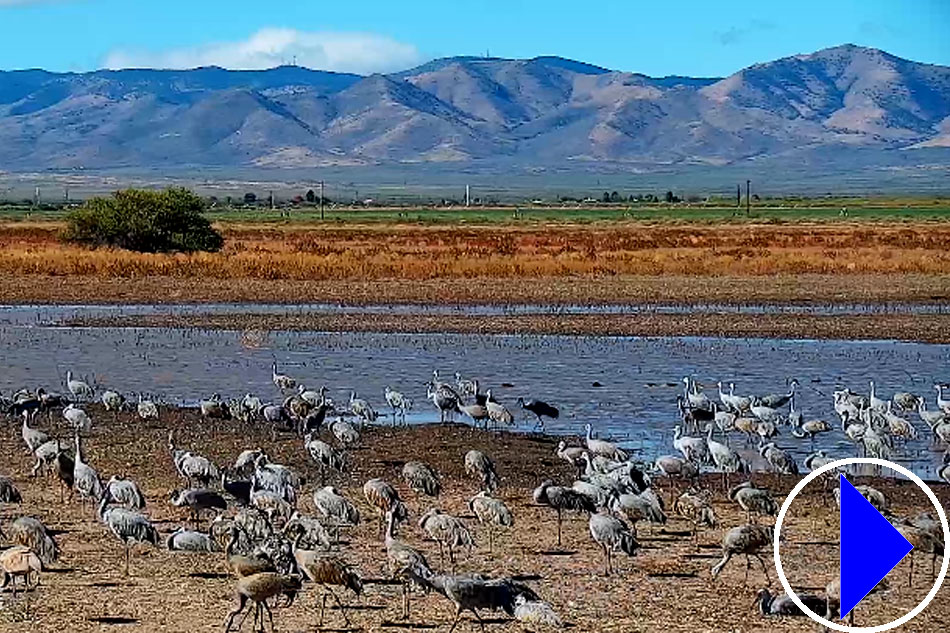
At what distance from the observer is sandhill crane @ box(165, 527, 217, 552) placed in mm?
13359

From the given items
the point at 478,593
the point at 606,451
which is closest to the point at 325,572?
the point at 478,593

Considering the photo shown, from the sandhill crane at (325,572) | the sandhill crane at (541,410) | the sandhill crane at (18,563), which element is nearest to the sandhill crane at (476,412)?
the sandhill crane at (541,410)

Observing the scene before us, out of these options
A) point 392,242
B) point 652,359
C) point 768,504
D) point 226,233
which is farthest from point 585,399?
point 226,233

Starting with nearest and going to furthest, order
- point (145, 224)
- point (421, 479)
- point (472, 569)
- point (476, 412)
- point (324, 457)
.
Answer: point (472, 569) < point (421, 479) < point (324, 457) < point (476, 412) < point (145, 224)

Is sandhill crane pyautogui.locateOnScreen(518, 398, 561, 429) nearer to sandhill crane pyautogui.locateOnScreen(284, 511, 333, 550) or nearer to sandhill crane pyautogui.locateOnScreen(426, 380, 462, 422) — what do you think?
sandhill crane pyautogui.locateOnScreen(426, 380, 462, 422)

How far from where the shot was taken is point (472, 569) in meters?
13.5

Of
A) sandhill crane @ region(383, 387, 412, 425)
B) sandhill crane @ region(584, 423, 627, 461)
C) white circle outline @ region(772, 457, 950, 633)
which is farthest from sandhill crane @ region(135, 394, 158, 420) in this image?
white circle outline @ region(772, 457, 950, 633)

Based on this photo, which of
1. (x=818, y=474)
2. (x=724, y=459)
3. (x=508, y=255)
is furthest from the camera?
(x=508, y=255)

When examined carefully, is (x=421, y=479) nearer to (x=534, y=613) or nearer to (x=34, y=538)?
(x=34, y=538)

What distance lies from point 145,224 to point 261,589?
4844 centimetres

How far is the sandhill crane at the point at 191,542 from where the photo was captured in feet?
43.8

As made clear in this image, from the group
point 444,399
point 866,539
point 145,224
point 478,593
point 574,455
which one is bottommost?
point 145,224

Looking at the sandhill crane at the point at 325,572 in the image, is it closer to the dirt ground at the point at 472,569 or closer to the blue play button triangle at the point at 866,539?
the dirt ground at the point at 472,569

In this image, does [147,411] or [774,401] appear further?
[774,401]
